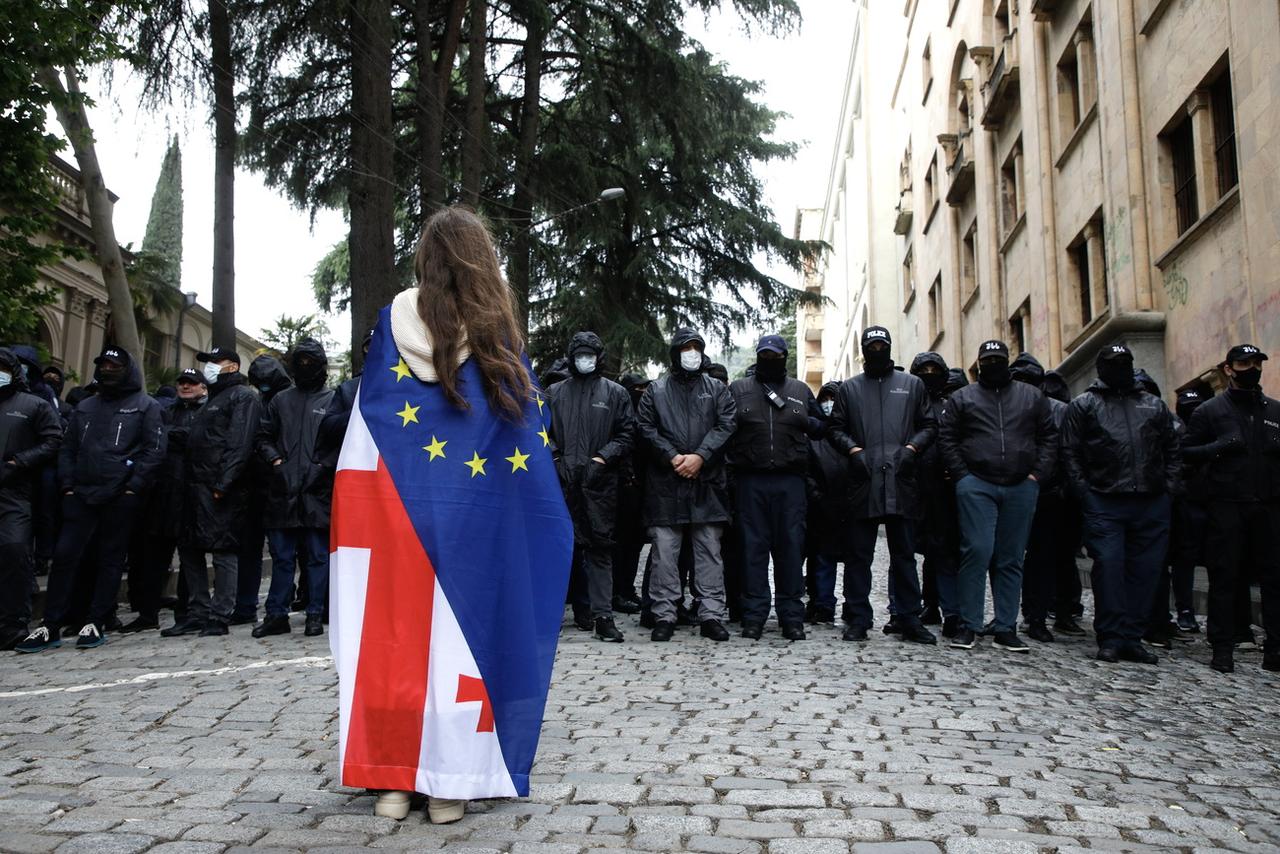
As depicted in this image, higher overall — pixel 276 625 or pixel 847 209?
pixel 847 209

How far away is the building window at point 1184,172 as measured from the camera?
1708 cm

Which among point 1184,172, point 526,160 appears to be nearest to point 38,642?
point 526,160

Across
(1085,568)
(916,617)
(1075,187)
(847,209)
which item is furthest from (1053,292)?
(847,209)

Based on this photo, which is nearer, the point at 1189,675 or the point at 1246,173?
the point at 1189,675

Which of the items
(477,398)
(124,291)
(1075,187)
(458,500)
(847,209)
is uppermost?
(847,209)

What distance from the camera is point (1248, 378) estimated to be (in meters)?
8.47

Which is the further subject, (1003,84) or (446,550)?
(1003,84)

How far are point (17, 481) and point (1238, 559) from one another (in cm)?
851

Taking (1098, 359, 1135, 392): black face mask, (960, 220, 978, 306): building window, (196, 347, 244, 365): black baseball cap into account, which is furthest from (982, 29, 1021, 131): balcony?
(196, 347, 244, 365): black baseball cap

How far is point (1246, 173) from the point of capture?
14.0 metres

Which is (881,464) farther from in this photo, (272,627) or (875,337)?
(272,627)

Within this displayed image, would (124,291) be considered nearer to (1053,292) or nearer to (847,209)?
(1053,292)

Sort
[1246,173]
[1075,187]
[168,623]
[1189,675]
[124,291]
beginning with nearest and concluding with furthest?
1. [1189,675]
2. [168,623]
3. [1246,173]
4. [124,291]
5. [1075,187]

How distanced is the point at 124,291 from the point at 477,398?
1529 centimetres
